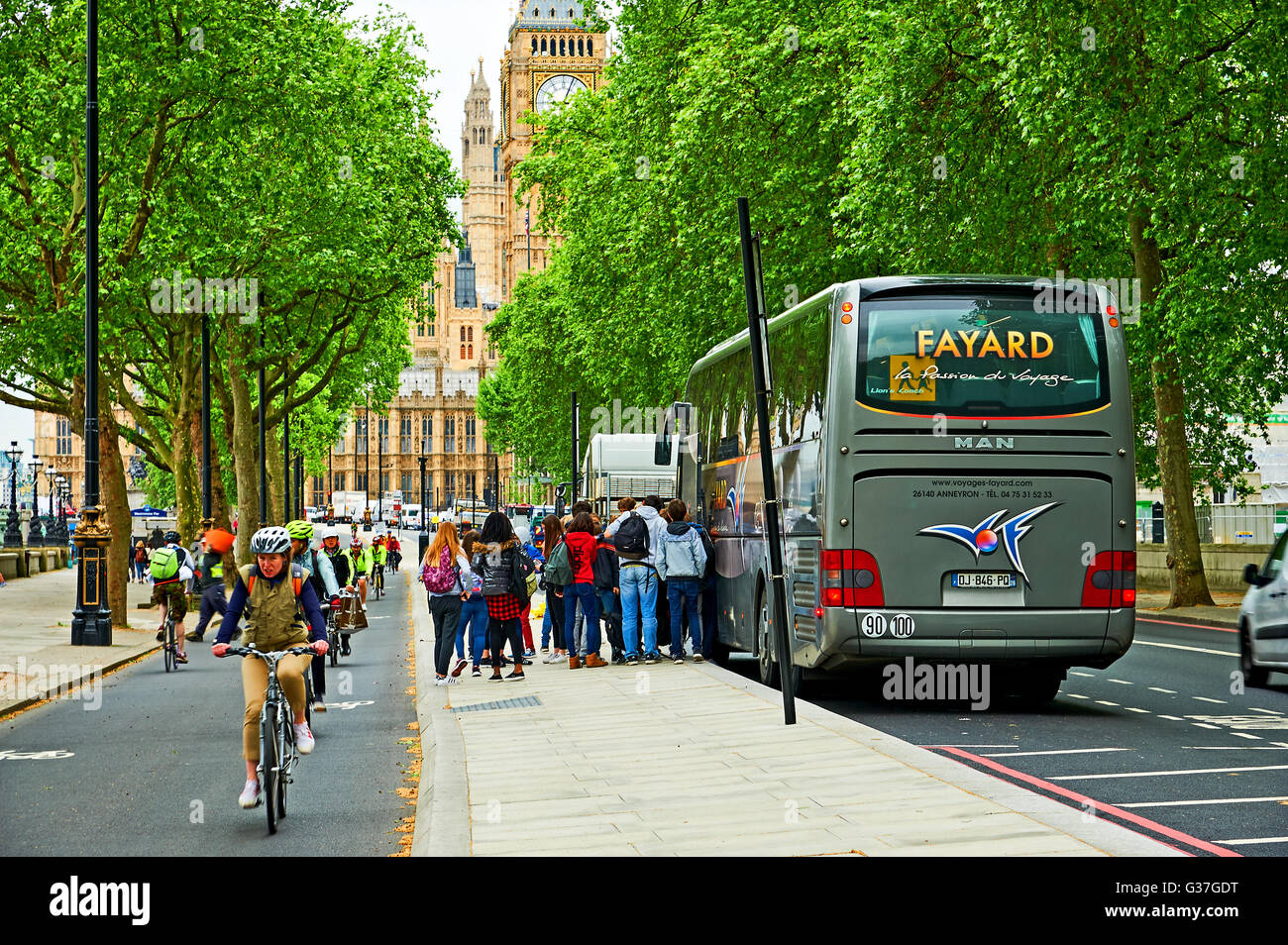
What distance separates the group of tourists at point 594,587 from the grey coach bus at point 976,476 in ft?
14.4

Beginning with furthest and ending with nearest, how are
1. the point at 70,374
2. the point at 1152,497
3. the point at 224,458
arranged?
the point at 1152,497 < the point at 224,458 < the point at 70,374

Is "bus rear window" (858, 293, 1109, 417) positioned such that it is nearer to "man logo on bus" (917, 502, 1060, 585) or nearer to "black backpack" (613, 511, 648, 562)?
"man logo on bus" (917, 502, 1060, 585)

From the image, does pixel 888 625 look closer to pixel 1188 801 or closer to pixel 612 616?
pixel 1188 801

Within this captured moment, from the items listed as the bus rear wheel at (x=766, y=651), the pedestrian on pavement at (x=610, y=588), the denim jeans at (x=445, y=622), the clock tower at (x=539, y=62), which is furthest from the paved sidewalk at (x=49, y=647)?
the clock tower at (x=539, y=62)

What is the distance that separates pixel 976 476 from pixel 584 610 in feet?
22.3

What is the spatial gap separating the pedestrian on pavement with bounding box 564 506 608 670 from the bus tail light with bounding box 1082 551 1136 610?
673 centimetres

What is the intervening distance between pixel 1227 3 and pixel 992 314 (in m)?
13.2

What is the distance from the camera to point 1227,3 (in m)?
24.3

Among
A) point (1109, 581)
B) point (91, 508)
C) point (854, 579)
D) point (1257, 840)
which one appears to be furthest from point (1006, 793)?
point (91, 508)

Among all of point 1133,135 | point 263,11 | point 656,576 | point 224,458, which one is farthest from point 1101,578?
point 224,458

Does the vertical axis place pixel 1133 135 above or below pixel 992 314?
above

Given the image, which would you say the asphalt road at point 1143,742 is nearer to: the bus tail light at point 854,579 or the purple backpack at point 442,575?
the bus tail light at point 854,579
